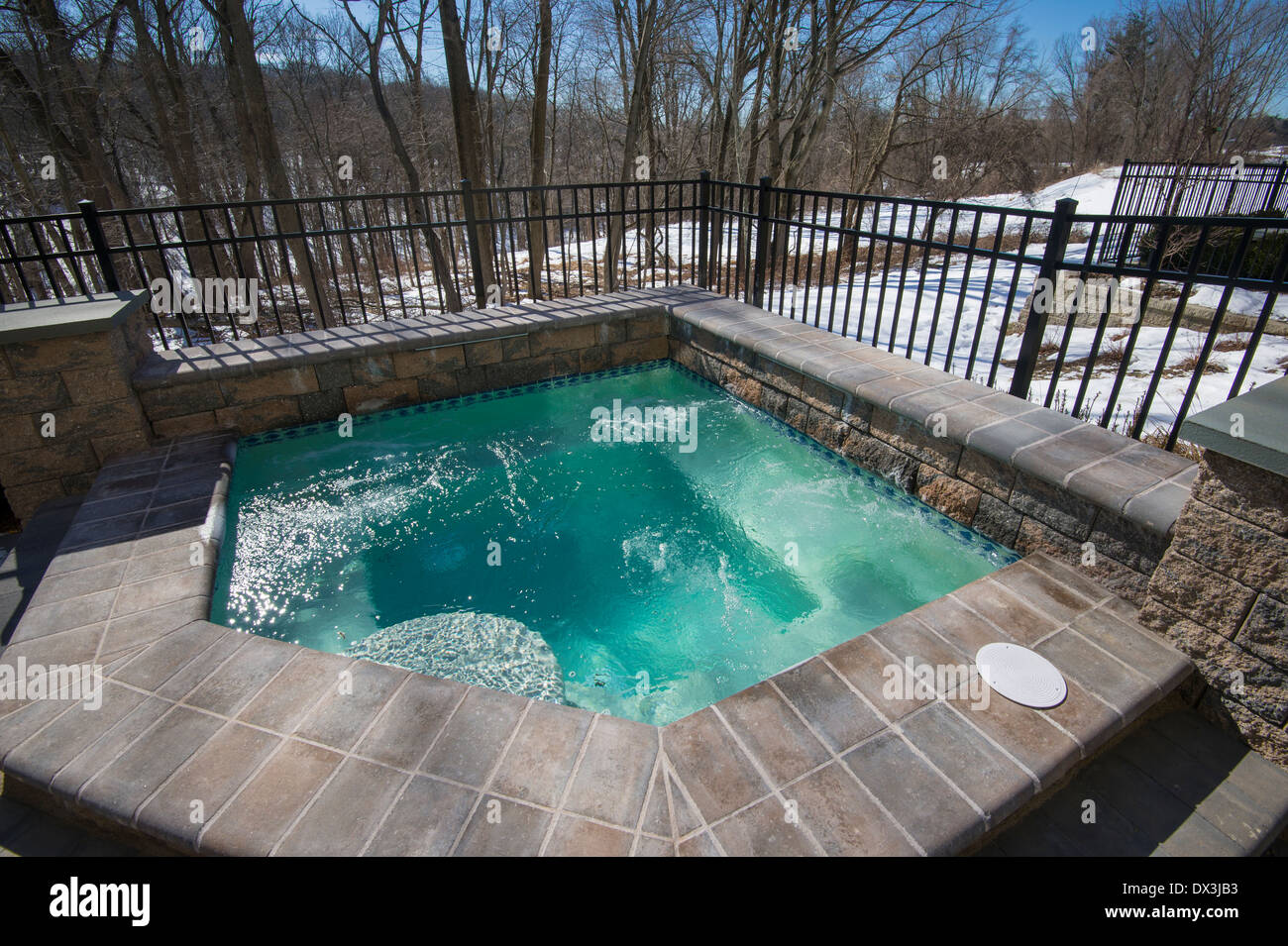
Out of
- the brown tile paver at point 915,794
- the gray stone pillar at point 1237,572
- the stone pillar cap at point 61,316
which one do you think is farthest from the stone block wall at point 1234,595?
the stone pillar cap at point 61,316

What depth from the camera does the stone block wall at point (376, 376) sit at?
12.4 feet

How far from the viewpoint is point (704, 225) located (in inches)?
222

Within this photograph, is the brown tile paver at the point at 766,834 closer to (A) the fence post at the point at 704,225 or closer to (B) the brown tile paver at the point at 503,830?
(B) the brown tile paver at the point at 503,830

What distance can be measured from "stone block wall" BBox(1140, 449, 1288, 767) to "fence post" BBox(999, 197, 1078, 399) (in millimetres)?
1404

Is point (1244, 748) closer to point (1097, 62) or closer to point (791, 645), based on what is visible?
point (791, 645)

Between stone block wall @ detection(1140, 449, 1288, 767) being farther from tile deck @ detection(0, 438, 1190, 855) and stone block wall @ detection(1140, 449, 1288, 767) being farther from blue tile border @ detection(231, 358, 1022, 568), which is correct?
blue tile border @ detection(231, 358, 1022, 568)

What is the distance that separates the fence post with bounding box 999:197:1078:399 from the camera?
9.57 ft

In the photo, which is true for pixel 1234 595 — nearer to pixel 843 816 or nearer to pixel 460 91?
pixel 843 816

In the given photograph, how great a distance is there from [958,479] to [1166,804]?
5.01 ft

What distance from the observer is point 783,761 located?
174 cm

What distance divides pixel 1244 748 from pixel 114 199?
1540 cm

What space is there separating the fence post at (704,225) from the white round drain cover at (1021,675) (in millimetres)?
4178

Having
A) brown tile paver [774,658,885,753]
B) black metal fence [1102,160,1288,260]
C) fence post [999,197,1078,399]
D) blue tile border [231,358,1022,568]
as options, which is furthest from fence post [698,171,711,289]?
black metal fence [1102,160,1288,260]

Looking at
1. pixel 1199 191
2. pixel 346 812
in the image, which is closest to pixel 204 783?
pixel 346 812
